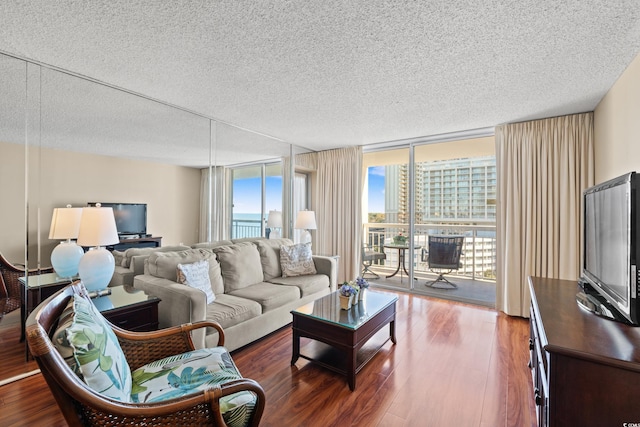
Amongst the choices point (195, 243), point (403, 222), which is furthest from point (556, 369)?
point (403, 222)

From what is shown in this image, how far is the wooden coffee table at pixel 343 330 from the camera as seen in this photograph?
2062 mm

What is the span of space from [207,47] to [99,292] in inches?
80.8

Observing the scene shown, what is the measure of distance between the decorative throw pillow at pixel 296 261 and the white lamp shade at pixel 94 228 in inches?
74.1

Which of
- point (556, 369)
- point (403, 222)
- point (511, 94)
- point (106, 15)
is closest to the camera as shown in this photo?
point (556, 369)

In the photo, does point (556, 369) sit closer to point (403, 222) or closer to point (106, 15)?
point (106, 15)

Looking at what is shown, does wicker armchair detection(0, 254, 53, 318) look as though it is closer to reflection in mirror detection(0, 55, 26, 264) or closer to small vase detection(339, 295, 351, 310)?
reflection in mirror detection(0, 55, 26, 264)

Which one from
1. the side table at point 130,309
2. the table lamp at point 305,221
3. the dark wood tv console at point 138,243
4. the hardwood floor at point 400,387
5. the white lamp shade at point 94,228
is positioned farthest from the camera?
the table lamp at point 305,221

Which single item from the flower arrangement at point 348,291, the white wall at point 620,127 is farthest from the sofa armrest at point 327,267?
the white wall at point 620,127

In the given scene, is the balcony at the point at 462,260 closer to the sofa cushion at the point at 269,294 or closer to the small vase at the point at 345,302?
the sofa cushion at the point at 269,294

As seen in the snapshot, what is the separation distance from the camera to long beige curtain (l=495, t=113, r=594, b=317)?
3176 mm

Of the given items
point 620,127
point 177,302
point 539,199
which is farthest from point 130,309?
point 539,199

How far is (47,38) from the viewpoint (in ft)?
6.16

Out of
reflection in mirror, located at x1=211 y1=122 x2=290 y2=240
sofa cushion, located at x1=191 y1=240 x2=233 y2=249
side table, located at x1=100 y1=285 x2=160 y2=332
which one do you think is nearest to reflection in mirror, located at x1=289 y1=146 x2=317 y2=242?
reflection in mirror, located at x1=211 y1=122 x2=290 y2=240

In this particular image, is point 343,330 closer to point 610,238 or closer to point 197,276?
point 197,276
